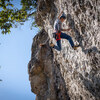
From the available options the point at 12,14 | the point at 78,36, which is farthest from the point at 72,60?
the point at 12,14

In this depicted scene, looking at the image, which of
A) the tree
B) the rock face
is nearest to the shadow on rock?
the rock face

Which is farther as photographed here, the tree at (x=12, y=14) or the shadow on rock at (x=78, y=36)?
the tree at (x=12, y=14)

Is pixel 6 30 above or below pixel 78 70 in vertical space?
above

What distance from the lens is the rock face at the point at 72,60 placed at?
464 centimetres

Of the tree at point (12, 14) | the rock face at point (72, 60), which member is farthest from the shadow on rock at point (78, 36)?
the tree at point (12, 14)

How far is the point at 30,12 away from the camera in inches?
459

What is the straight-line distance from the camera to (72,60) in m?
6.10

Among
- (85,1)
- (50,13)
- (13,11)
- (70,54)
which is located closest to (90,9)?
(85,1)

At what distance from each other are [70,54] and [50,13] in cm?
344

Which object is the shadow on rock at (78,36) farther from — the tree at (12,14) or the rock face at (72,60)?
the tree at (12,14)

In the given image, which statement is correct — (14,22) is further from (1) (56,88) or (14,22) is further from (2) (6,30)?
(1) (56,88)

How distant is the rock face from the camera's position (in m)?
4.64

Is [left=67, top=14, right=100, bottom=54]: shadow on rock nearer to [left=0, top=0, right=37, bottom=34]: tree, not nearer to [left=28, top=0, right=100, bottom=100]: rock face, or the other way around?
[left=28, top=0, right=100, bottom=100]: rock face

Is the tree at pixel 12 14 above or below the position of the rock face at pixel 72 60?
above
